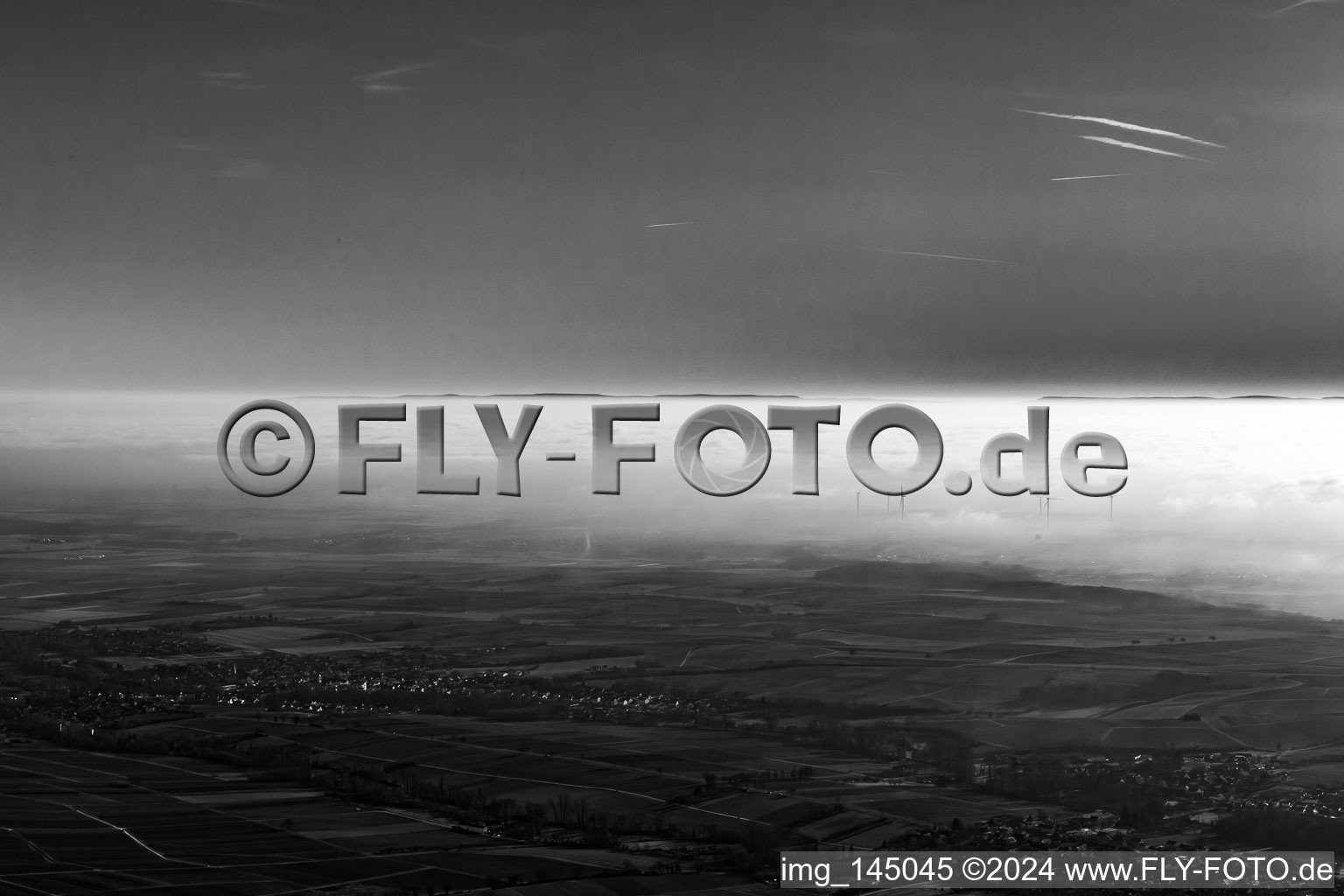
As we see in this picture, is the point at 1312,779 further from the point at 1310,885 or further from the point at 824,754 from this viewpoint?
the point at 824,754

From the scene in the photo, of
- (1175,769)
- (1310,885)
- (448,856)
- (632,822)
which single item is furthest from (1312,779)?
(448,856)

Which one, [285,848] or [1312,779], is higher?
[285,848]

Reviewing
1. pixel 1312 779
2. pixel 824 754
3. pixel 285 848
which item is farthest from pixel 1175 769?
pixel 285 848

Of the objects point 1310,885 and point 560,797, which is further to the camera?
point 560,797

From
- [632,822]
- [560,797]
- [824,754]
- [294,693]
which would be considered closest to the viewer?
[632,822]

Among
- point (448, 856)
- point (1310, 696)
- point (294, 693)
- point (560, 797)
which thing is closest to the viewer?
point (448, 856)

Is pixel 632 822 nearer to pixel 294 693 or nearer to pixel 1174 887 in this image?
pixel 1174 887

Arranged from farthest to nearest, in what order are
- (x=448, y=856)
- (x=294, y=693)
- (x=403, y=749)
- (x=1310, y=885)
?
(x=294, y=693) < (x=403, y=749) < (x=1310, y=885) < (x=448, y=856)

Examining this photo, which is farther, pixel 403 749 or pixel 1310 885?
pixel 403 749

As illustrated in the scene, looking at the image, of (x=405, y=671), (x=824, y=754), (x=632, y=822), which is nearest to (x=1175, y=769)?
(x=824, y=754)

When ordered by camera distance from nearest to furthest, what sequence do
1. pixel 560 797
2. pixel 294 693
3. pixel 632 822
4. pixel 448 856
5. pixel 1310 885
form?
pixel 448 856
pixel 1310 885
pixel 632 822
pixel 560 797
pixel 294 693
